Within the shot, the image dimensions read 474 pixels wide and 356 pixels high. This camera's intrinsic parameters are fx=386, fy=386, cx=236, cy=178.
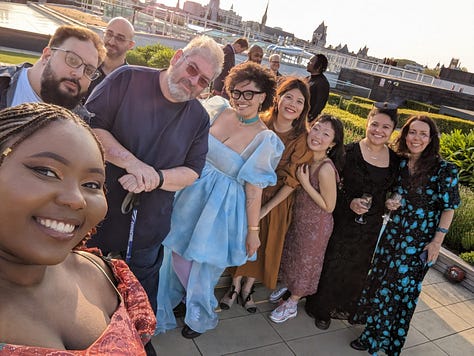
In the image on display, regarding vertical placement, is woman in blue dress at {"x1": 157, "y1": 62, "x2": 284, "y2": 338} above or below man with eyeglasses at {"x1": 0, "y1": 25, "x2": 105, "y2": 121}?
below

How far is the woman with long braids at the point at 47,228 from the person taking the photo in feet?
2.48

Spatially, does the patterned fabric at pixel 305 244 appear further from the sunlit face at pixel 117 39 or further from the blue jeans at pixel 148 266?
the sunlit face at pixel 117 39

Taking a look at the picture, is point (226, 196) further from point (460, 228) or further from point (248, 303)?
point (460, 228)

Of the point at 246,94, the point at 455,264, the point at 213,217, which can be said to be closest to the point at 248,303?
the point at 213,217

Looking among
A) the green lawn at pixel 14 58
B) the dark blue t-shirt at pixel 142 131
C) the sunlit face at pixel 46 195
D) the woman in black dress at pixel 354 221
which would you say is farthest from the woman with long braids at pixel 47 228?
the green lawn at pixel 14 58

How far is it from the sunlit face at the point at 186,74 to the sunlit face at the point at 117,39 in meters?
2.09

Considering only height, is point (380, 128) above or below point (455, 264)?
above

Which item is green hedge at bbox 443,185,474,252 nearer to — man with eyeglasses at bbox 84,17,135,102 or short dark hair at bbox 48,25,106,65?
man with eyeglasses at bbox 84,17,135,102

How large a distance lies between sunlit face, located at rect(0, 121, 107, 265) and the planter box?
Answer: 5.44 m

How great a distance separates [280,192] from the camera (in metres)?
3.21

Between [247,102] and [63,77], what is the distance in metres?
1.28

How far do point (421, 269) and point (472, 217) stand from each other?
10.4ft

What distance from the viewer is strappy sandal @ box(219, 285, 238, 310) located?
3459 mm

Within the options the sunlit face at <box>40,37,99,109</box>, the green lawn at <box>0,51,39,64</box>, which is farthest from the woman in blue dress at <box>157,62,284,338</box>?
the green lawn at <box>0,51,39,64</box>
